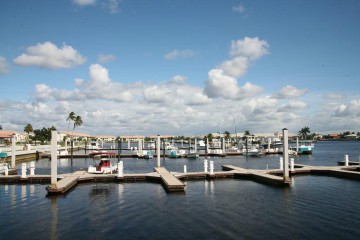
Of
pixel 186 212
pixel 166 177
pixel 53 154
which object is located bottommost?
pixel 186 212

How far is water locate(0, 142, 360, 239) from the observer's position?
16.8m

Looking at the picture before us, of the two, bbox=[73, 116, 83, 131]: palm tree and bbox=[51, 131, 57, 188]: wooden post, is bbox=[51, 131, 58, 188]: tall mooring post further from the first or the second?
bbox=[73, 116, 83, 131]: palm tree

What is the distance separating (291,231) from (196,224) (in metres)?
5.32

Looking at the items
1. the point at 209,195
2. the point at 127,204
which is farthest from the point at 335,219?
the point at 127,204

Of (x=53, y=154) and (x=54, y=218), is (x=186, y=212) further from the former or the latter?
(x=53, y=154)

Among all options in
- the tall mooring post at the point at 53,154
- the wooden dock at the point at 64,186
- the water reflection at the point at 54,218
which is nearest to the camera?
the water reflection at the point at 54,218

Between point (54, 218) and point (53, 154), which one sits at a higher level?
point (53, 154)

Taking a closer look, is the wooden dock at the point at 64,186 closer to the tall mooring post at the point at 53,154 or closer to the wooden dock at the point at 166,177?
the wooden dock at the point at 166,177

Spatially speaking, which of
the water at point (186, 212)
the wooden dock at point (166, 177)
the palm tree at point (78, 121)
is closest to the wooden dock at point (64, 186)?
the wooden dock at point (166, 177)

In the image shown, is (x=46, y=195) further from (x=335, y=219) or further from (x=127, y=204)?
(x=335, y=219)

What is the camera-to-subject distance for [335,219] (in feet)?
62.7

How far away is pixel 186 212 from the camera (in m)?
21.1

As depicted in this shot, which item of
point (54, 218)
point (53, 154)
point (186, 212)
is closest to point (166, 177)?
point (53, 154)

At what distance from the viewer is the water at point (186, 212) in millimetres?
16766
